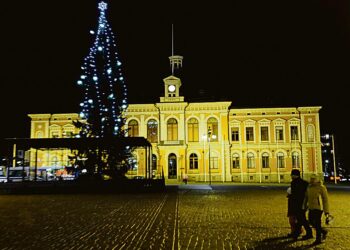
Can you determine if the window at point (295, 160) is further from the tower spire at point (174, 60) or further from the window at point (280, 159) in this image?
the tower spire at point (174, 60)

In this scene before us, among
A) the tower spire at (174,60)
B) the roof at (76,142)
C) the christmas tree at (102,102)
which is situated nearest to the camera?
the roof at (76,142)

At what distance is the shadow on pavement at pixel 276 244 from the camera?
795 cm

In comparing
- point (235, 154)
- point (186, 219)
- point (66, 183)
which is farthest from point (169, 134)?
point (186, 219)

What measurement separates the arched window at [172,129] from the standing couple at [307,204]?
128ft

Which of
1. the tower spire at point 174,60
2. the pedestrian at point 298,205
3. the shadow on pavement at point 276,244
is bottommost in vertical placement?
the shadow on pavement at point 276,244

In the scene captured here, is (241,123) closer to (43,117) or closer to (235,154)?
(235,154)

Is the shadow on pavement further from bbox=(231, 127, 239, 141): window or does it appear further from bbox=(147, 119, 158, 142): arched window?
bbox=(231, 127, 239, 141): window

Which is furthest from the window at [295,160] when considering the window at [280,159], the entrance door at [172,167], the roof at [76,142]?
the roof at [76,142]

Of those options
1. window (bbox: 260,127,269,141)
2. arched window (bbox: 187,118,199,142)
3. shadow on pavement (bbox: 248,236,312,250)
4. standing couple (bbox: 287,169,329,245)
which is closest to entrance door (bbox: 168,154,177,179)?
arched window (bbox: 187,118,199,142)

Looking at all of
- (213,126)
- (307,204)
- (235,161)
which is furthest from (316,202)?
(235,161)

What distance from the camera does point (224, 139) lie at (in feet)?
155

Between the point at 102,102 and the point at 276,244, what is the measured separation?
23384mm

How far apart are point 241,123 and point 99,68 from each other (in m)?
24.5

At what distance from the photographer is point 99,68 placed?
1179 inches
